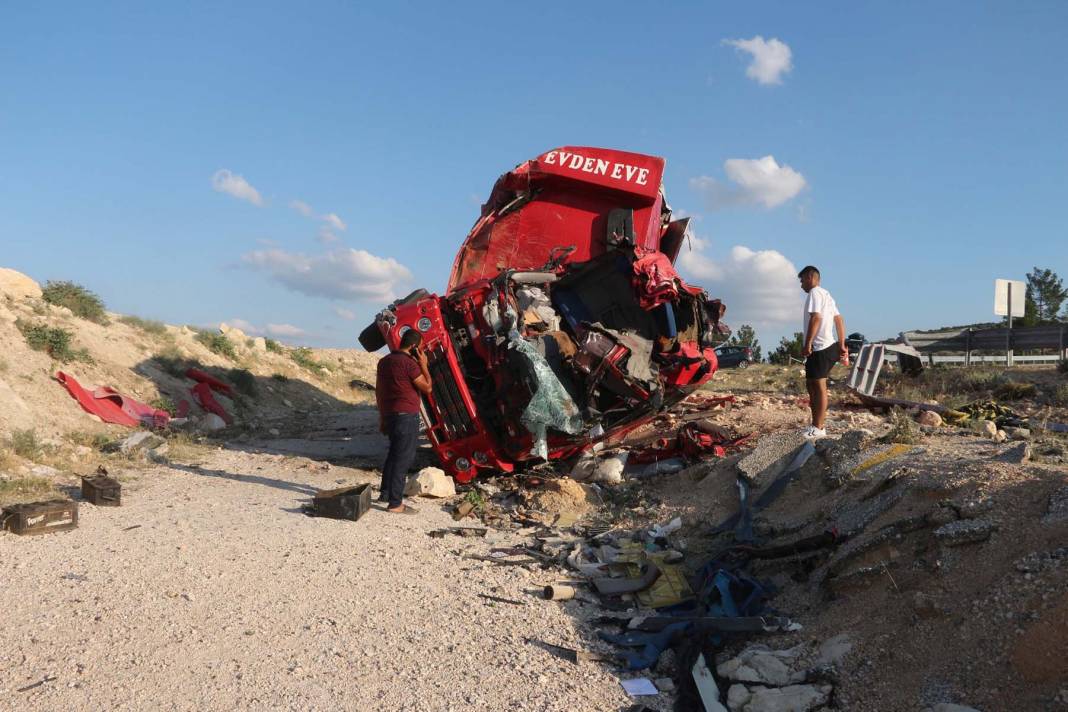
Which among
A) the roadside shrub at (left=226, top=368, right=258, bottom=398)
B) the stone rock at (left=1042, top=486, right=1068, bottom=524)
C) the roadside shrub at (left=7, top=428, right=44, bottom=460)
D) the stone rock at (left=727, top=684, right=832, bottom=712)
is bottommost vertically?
the stone rock at (left=727, top=684, right=832, bottom=712)

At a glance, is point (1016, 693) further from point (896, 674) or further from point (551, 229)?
point (551, 229)

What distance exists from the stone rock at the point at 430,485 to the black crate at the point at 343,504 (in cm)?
86

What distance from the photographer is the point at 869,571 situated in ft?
12.4

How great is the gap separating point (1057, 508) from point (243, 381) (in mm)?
15259

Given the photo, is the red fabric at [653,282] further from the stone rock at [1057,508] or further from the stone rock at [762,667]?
the stone rock at [762,667]

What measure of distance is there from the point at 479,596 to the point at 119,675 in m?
1.94

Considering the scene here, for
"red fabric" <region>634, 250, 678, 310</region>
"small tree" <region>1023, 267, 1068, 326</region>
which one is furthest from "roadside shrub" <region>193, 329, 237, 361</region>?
"small tree" <region>1023, 267, 1068, 326</region>

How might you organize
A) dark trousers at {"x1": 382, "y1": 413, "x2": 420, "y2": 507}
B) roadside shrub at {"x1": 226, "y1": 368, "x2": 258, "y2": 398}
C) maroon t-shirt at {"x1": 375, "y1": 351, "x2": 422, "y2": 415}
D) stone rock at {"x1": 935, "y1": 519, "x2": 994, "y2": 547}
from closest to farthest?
stone rock at {"x1": 935, "y1": 519, "x2": 994, "y2": 547}, dark trousers at {"x1": 382, "y1": 413, "x2": 420, "y2": 507}, maroon t-shirt at {"x1": 375, "y1": 351, "x2": 422, "y2": 415}, roadside shrub at {"x1": 226, "y1": 368, "x2": 258, "y2": 398}

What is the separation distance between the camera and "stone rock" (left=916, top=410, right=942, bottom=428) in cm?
752

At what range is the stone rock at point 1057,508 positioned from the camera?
338 centimetres

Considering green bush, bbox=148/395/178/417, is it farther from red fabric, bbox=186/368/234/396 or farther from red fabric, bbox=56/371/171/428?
red fabric, bbox=186/368/234/396

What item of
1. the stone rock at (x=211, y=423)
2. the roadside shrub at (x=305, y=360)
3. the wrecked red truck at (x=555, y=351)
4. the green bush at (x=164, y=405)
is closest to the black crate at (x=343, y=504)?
the wrecked red truck at (x=555, y=351)

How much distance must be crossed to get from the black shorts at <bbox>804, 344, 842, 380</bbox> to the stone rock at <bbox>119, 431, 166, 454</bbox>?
7407 mm

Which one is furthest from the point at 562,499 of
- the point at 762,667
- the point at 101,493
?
the point at 101,493
